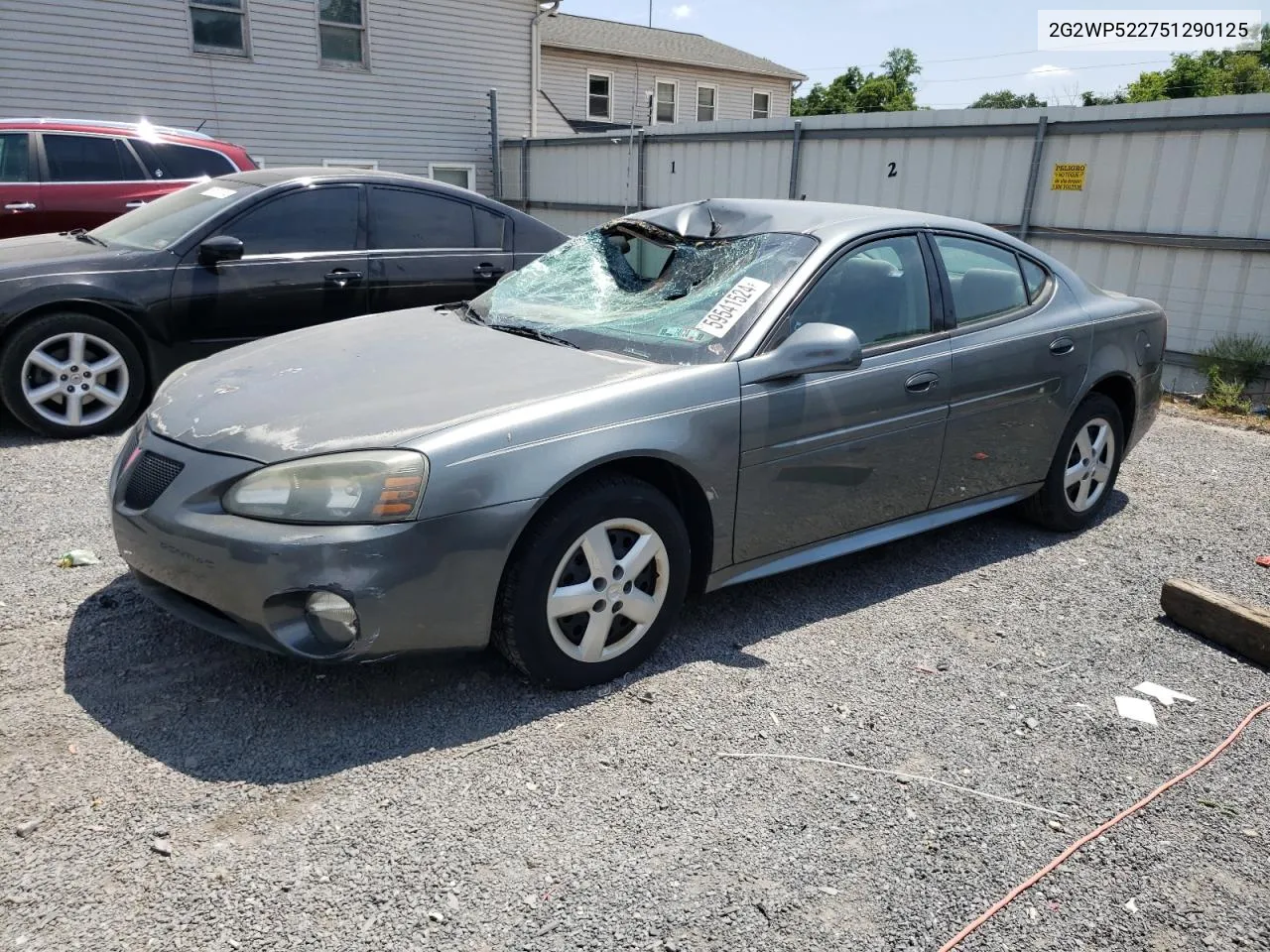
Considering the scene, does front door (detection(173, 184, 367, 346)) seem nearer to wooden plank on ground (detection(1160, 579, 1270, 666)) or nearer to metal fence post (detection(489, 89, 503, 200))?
wooden plank on ground (detection(1160, 579, 1270, 666))

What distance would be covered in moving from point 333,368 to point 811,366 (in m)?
1.69

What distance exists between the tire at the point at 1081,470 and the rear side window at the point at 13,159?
7836 mm

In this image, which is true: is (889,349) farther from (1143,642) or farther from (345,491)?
(345,491)

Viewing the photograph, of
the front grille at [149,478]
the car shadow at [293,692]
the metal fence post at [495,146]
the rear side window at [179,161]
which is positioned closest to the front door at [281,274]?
the rear side window at [179,161]

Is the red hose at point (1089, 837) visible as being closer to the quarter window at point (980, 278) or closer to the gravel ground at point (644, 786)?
the gravel ground at point (644, 786)

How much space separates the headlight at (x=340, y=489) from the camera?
2.77 m

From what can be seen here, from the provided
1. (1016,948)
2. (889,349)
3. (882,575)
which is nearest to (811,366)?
(889,349)

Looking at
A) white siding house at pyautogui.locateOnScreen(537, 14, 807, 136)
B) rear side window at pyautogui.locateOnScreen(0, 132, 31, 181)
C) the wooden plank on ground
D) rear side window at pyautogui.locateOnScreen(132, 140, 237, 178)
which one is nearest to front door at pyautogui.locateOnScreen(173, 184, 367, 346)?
rear side window at pyautogui.locateOnScreen(132, 140, 237, 178)

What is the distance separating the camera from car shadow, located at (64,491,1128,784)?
2852 mm

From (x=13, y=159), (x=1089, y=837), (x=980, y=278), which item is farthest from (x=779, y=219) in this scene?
(x=13, y=159)

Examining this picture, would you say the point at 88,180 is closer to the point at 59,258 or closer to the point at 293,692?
the point at 59,258

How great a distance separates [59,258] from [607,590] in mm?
4494

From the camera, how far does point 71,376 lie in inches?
225

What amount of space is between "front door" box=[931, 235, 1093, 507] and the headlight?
235 centimetres
